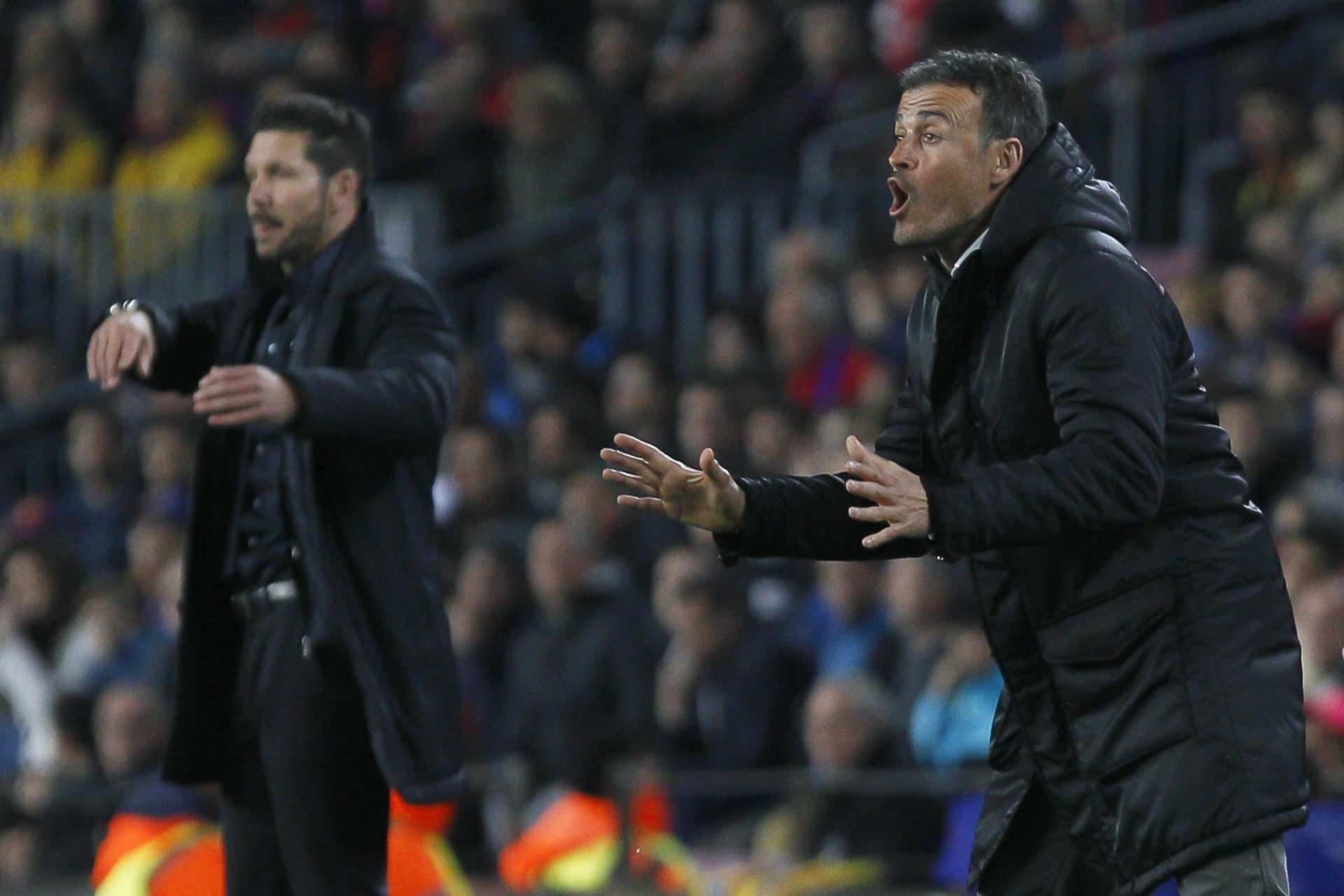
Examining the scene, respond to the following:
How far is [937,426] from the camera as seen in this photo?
3.89 m

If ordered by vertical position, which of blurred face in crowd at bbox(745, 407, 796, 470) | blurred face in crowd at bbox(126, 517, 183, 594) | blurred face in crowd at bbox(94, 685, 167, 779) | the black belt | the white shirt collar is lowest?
blurred face in crowd at bbox(94, 685, 167, 779)

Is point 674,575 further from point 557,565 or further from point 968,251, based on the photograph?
point 968,251

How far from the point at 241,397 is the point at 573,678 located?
416 centimetres

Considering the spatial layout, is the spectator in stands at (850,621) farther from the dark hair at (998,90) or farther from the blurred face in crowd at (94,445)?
the dark hair at (998,90)

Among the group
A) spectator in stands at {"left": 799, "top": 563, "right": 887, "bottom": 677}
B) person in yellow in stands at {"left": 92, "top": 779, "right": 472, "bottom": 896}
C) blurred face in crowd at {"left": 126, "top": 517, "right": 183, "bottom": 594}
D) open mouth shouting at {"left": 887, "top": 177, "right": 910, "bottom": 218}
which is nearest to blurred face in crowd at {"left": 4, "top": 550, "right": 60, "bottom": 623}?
blurred face in crowd at {"left": 126, "top": 517, "right": 183, "bottom": 594}

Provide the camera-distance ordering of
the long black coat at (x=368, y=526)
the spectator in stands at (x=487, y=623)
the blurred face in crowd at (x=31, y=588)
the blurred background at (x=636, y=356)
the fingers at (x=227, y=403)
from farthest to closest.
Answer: the blurred face in crowd at (x=31, y=588), the spectator in stands at (x=487, y=623), the blurred background at (x=636, y=356), the long black coat at (x=368, y=526), the fingers at (x=227, y=403)

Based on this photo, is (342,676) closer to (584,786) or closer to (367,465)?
(367,465)

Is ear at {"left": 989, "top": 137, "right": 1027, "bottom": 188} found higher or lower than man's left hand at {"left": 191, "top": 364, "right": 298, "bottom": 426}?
higher

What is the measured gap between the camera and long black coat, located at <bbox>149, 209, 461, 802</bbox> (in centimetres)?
469

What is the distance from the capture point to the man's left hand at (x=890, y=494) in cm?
347

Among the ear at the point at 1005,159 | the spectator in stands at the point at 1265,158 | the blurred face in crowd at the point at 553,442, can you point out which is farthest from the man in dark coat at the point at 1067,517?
the blurred face in crowd at the point at 553,442

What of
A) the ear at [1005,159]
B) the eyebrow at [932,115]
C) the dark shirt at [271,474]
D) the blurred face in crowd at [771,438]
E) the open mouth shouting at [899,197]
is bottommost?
the blurred face in crowd at [771,438]

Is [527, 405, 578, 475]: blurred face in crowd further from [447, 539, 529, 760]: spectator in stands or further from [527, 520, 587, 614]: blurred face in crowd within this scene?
[527, 520, 587, 614]: blurred face in crowd

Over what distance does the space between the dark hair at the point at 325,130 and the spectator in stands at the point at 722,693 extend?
10.8 feet
